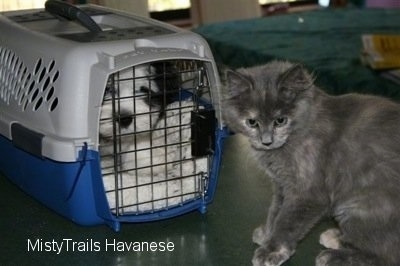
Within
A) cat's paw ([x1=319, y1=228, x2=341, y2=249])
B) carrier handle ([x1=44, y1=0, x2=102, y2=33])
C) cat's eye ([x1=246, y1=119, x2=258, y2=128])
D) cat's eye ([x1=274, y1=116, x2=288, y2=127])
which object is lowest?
cat's paw ([x1=319, y1=228, x2=341, y2=249])

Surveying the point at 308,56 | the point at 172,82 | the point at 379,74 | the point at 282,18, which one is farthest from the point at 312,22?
the point at 172,82

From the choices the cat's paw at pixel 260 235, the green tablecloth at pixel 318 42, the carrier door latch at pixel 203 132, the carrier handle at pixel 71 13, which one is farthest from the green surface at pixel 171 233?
the green tablecloth at pixel 318 42

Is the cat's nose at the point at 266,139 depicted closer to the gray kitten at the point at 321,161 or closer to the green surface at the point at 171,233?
the gray kitten at the point at 321,161

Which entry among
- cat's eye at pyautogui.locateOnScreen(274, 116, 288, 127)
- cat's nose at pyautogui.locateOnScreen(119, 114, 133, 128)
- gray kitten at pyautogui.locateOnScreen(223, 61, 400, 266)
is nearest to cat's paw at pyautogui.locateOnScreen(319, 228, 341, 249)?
gray kitten at pyautogui.locateOnScreen(223, 61, 400, 266)

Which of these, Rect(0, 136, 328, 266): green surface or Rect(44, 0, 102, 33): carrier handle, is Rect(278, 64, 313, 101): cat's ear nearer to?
Rect(0, 136, 328, 266): green surface

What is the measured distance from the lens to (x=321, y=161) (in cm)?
135

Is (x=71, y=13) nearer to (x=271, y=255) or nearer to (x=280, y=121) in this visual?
(x=280, y=121)

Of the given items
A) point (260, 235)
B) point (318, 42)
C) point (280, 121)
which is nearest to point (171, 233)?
point (260, 235)

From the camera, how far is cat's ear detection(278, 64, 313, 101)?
135cm

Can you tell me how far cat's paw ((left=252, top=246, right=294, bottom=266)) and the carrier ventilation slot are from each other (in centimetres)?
49

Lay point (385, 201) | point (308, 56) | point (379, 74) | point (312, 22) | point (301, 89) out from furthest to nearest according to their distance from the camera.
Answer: point (312, 22) < point (308, 56) < point (379, 74) < point (301, 89) < point (385, 201)

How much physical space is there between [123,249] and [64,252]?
115 millimetres

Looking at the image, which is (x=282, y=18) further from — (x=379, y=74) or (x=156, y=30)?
(x=156, y=30)

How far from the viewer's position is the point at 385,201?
1.26 metres
